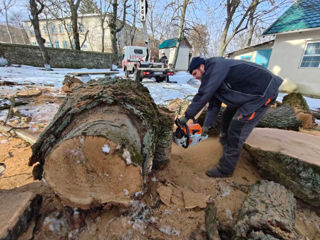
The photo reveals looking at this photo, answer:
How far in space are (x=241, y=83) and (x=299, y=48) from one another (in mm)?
9154

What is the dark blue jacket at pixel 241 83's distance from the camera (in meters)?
1.76

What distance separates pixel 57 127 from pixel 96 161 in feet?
2.09

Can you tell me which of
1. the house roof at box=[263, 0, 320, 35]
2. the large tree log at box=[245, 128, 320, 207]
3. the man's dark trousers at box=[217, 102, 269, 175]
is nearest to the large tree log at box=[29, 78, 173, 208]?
the man's dark trousers at box=[217, 102, 269, 175]

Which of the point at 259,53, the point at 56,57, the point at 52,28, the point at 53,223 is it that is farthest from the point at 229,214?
the point at 52,28

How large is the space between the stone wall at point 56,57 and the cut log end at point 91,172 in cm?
1364

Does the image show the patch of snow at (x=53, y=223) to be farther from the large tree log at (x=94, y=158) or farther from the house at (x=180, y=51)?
the house at (x=180, y=51)

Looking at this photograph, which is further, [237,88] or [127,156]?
[237,88]

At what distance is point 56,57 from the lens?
1272 centimetres

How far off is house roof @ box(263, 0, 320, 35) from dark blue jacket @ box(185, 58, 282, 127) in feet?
28.3

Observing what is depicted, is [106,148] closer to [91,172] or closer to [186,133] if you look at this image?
[91,172]

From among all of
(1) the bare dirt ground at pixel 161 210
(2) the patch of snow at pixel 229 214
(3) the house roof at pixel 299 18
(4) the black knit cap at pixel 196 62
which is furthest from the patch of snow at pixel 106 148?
(3) the house roof at pixel 299 18

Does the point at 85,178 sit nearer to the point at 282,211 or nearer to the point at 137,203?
the point at 137,203

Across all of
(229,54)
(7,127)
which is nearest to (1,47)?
(7,127)

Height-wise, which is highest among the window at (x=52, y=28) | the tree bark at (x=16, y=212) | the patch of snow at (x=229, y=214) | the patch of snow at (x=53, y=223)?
the window at (x=52, y=28)
